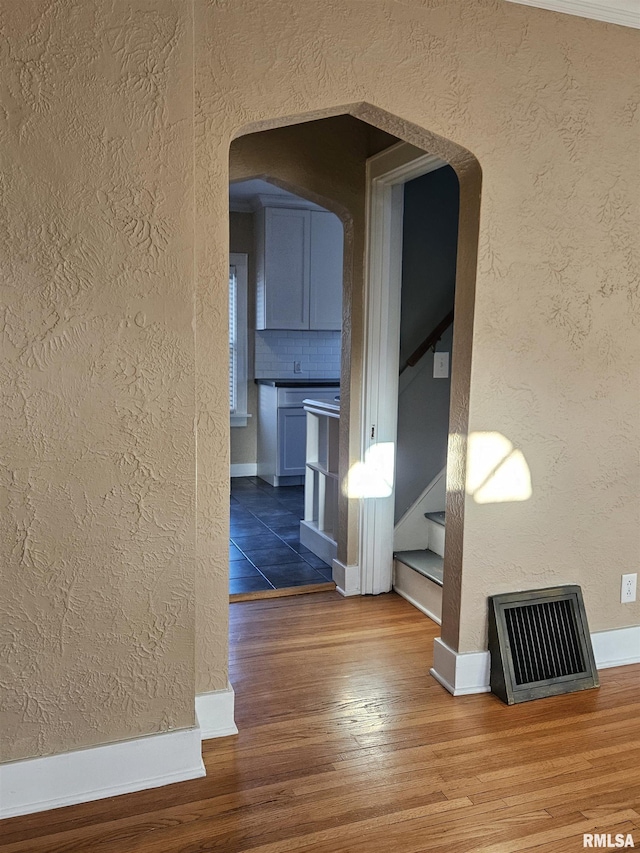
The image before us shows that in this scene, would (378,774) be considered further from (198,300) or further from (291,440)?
(291,440)

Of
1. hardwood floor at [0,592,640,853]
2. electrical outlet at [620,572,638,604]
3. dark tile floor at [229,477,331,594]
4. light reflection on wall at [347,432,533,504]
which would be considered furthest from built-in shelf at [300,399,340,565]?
electrical outlet at [620,572,638,604]

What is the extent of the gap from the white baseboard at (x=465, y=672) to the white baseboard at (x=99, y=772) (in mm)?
1068

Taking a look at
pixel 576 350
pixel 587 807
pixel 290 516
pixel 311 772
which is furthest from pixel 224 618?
pixel 290 516

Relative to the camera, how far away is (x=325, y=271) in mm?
6641

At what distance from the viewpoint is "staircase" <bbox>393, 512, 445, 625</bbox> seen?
3.48 m

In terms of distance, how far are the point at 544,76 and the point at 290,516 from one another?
366cm

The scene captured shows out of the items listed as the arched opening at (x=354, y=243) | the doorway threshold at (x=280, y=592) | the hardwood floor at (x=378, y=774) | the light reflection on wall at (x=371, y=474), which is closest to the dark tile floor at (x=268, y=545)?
the doorway threshold at (x=280, y=592)

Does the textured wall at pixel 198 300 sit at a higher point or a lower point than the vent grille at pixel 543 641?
higher

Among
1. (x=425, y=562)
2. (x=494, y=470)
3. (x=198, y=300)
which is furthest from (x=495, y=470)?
(x=198, y=300)

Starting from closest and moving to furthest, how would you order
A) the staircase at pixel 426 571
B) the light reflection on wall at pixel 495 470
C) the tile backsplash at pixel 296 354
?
the light reflection on wall at pixel 495 470 → the staircase at pixel 426 571 → the tile backsplash at pixel 296 354

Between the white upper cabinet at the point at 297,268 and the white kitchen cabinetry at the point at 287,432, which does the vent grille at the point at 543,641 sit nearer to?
the white kitchen cabinetry at the point at 287,432

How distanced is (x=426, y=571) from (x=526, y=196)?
1.92 metres

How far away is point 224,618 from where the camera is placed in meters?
2.46

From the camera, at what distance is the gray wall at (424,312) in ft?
12.7
